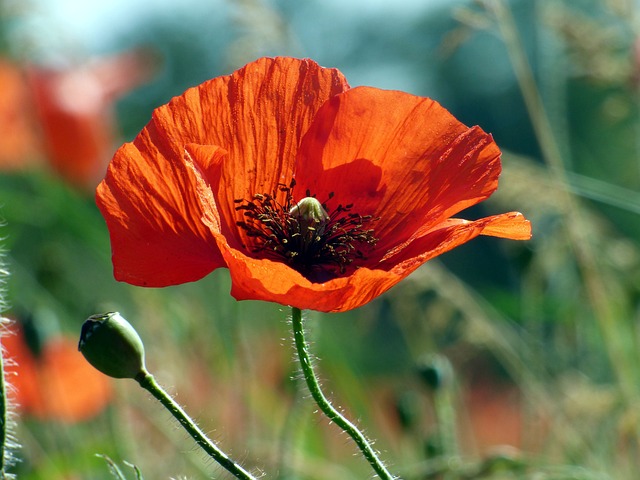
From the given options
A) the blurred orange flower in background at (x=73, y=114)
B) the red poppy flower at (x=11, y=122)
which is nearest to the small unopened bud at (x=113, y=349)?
the red poppy flower at (x=11, y=122)

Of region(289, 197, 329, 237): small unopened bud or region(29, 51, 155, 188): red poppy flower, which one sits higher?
region(29, 51, 155, 188): red poppy flower

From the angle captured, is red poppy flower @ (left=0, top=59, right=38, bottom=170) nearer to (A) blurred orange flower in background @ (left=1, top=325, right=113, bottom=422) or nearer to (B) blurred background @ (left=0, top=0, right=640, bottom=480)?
(B) blurred background @ (left=0, top=0, right=640, bottom=480)

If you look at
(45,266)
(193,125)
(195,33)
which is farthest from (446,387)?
(195,33)

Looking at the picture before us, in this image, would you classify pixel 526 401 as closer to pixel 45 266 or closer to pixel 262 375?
pixel 45 266

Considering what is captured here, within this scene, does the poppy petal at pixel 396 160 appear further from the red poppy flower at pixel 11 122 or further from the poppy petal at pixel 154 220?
the red poppy flower at pixel 11 122

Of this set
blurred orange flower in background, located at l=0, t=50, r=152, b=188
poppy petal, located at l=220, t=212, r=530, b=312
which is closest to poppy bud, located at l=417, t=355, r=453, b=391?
poppy petal, located at l=220, t=212, r=530, b=312

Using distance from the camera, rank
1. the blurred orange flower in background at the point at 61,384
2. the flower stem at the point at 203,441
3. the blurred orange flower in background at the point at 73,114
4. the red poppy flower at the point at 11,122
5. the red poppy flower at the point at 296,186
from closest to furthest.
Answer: the flower stem at the point at 203,441 < the red poppy flower at the point at 296,186 < the blurred orange flower in background at the point at 61,384 < the red poppy flower at the point at 11,122 < the blurred orange flower in background at the point at 73,114

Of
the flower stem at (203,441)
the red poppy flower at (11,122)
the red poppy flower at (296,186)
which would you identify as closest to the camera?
the flower stem at (203,441)
